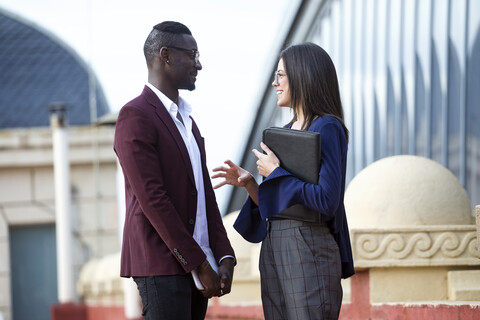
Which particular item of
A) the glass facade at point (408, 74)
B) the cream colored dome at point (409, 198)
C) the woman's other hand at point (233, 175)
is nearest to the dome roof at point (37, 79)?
the glass facade at point (408, 74)

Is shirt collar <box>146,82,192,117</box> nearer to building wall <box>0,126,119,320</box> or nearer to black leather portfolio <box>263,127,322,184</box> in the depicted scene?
black leather portfolio <box>263,127,322,184</box>

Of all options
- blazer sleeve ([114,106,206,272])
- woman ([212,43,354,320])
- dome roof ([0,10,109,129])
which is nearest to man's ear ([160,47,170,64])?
blazer sleeve ([114,106,206,272])

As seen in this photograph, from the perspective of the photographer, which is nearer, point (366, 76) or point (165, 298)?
point (165, 298)

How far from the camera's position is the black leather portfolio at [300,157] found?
3525 millimetres

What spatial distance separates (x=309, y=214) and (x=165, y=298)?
602mm

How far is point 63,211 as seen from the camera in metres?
19.4

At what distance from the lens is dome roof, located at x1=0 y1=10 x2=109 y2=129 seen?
27375 millimetres

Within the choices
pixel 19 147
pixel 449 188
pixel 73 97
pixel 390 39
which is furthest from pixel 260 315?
pixel 73 97

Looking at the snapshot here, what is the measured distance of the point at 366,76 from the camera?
1445cm

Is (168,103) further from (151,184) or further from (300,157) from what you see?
(300,157)

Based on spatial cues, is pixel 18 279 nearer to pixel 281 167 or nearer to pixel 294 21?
pixel 294 21

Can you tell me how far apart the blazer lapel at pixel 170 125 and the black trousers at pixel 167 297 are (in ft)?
1.29

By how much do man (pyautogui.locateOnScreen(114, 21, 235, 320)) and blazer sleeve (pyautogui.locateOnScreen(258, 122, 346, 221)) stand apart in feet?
0.87

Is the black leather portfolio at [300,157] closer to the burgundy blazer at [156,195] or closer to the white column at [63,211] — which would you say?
the burgundy blazer at [156,195]
